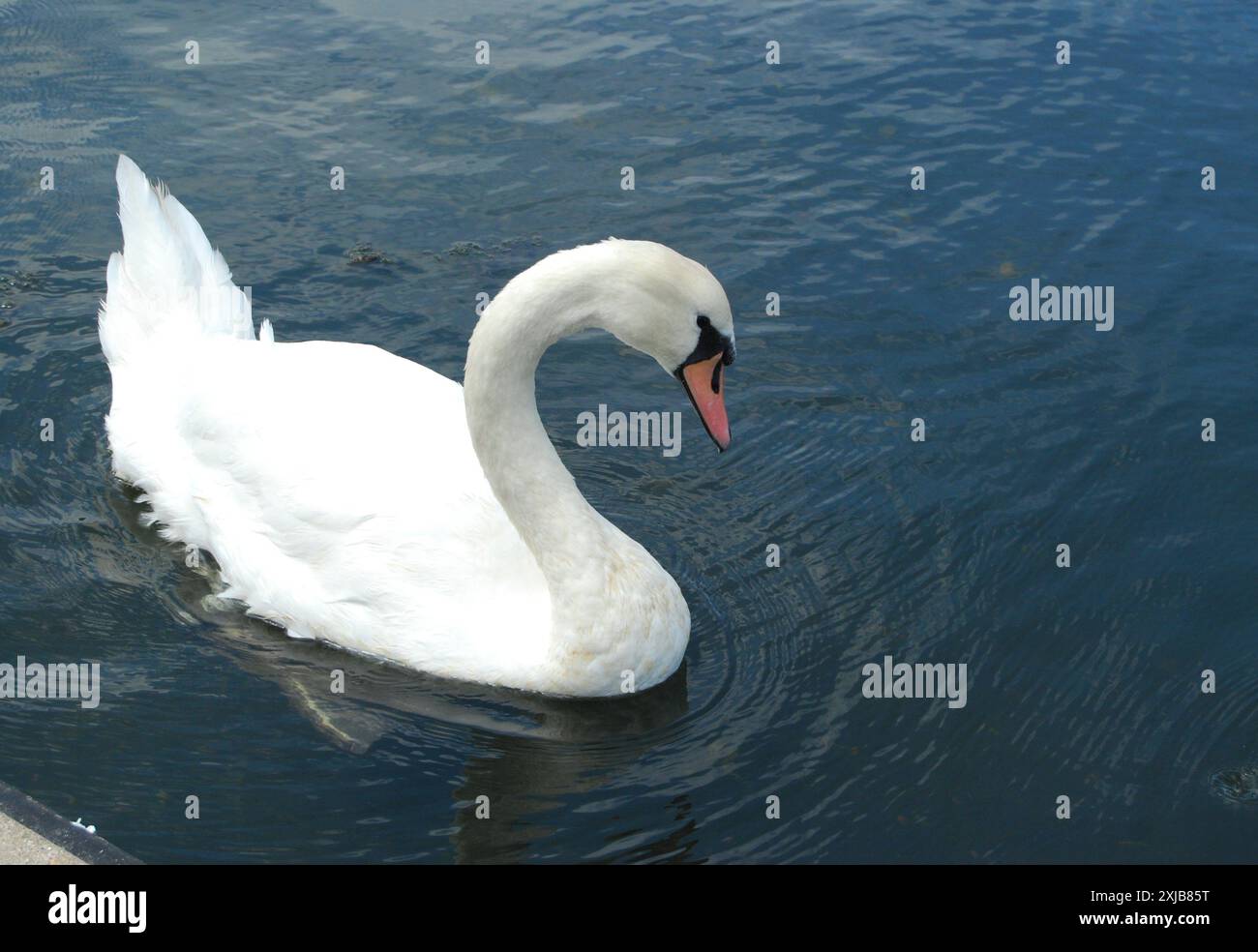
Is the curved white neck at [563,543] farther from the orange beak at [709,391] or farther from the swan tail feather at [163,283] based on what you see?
the swan tail feather at [163,283]

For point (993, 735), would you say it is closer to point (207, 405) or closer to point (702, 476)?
point (702, 476)

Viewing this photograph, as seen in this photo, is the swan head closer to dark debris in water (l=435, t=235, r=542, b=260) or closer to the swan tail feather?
the swan tail feather

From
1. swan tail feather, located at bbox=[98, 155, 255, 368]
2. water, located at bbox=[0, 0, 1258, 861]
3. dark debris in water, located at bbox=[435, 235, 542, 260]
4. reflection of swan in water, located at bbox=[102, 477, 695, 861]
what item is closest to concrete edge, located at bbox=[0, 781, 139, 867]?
water, located at bbox=[0, 0, 1258, 861]

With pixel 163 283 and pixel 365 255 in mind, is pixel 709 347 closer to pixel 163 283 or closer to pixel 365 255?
pixel 163 283

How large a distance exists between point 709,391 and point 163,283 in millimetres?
3729

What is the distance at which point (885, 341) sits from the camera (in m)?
9.98

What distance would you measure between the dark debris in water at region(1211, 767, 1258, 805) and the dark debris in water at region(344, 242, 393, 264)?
21.3 ft

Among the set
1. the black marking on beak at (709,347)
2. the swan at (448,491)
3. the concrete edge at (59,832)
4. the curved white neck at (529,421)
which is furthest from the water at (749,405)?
the black marking on beak at (709,347)

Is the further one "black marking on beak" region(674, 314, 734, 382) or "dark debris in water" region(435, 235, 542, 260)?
"dark debris in water" region(435, 235, 542, 260)

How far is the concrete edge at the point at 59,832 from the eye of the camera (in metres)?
5.24

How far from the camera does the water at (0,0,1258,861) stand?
22.0 feet

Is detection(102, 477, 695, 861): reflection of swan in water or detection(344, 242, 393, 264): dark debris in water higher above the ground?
detection(344, 242, 393, 264): dark debris in water

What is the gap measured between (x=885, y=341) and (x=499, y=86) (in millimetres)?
4763
